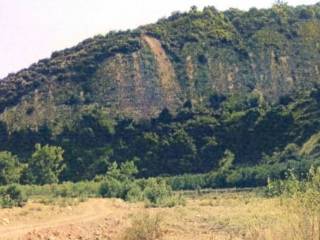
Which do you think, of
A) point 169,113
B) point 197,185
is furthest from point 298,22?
point 197,185

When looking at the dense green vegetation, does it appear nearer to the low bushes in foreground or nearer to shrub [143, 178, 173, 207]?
the low bushes in foreground

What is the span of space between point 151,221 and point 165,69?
7602 centimetres

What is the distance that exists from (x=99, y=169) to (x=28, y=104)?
68.8 ft

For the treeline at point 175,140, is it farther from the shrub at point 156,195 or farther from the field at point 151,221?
the field at point 151,221

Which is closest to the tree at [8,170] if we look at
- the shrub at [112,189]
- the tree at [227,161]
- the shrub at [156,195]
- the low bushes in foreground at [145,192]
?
the shrub at [112,189]

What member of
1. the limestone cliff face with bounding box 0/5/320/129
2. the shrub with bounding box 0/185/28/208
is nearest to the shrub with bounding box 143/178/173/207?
the shrub with bounding box 0/185/28/208

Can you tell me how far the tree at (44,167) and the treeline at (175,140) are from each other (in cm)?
30

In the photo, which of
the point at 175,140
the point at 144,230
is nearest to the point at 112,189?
Answer: the point at 144,230

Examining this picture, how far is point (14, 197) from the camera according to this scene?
46656mm

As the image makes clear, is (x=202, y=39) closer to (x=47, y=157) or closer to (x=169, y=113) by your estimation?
(x=169, y=113)

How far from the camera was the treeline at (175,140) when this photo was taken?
8000cm

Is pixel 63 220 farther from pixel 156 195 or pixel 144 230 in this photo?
pixel 156 195

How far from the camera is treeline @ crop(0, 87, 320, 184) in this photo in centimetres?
8000

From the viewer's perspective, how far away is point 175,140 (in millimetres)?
86000
